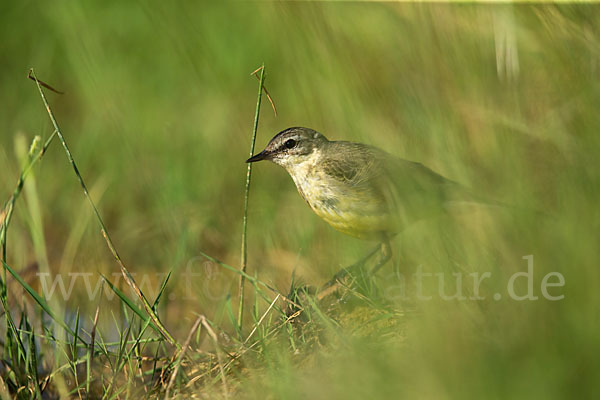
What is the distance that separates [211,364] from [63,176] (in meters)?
3.21

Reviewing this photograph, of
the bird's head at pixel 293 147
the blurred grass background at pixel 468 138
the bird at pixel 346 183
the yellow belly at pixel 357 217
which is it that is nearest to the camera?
the blurred grass background at pixel 468 138

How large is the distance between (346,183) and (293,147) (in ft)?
1.20

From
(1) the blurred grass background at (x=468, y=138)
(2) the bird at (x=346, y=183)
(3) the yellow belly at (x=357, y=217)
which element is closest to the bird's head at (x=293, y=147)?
(2) the bird at (x=346, y=183)

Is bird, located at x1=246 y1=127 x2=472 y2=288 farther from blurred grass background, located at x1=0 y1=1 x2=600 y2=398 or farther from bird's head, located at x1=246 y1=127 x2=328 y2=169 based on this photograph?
blurred grass background, located at x1=0 y1=1 x2=600 y2=398

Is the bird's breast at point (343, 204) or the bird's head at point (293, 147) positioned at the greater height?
the bird's head at point (293, 147)

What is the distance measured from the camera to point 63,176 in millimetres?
5355

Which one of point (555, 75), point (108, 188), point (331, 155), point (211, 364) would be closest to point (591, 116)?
point (555, 75)

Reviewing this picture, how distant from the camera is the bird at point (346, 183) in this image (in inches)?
112

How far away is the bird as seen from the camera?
2.85 meters

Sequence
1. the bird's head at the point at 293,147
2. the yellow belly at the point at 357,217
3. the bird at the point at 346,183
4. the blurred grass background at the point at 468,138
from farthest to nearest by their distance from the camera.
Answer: the bird's head at the point at 293,147, the yellow belly at the point at 357,217, the bird at the point at 346,183, the blurred grass background at the point at 468,138

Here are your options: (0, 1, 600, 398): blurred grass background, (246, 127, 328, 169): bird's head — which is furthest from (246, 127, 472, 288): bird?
(0, 1, 600, 398): blurred grass background

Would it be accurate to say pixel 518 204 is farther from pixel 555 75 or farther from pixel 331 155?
pixel 331 155

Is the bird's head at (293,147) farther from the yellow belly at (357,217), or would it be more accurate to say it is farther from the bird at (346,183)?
the yellow belly at (357,217)

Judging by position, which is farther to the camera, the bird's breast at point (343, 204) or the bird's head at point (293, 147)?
the bird's head at point (293, 147)
